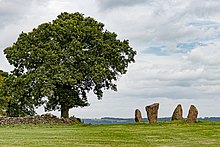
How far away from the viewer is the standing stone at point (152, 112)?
3721cm

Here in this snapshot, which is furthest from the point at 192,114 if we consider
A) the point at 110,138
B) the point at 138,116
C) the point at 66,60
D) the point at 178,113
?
the point at 110,138

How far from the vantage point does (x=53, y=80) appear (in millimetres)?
40062

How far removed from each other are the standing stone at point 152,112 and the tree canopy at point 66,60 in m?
5.70

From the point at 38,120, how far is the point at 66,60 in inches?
231

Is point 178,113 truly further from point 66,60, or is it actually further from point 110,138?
point 110,138

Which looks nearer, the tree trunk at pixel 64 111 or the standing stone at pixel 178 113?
the standing stone at pixel 178 113

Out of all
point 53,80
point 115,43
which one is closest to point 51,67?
point 53,80

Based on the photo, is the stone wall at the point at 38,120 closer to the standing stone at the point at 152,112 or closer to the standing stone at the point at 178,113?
the standing stone at the point at 152,112

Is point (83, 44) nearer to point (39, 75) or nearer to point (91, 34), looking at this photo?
point (91, 34)

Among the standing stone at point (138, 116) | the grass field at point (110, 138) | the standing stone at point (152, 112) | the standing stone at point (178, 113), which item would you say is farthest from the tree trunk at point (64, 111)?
the grass field at point (110, 138)

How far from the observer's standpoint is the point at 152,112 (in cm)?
3734

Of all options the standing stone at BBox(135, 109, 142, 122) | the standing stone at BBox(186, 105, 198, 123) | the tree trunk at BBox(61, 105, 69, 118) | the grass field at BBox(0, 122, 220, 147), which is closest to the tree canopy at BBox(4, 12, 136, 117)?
the tree trunk at BBox(61, 105, 69, 118)

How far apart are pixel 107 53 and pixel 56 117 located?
751 centimetres

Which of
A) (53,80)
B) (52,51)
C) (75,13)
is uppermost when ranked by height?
(75,13)
